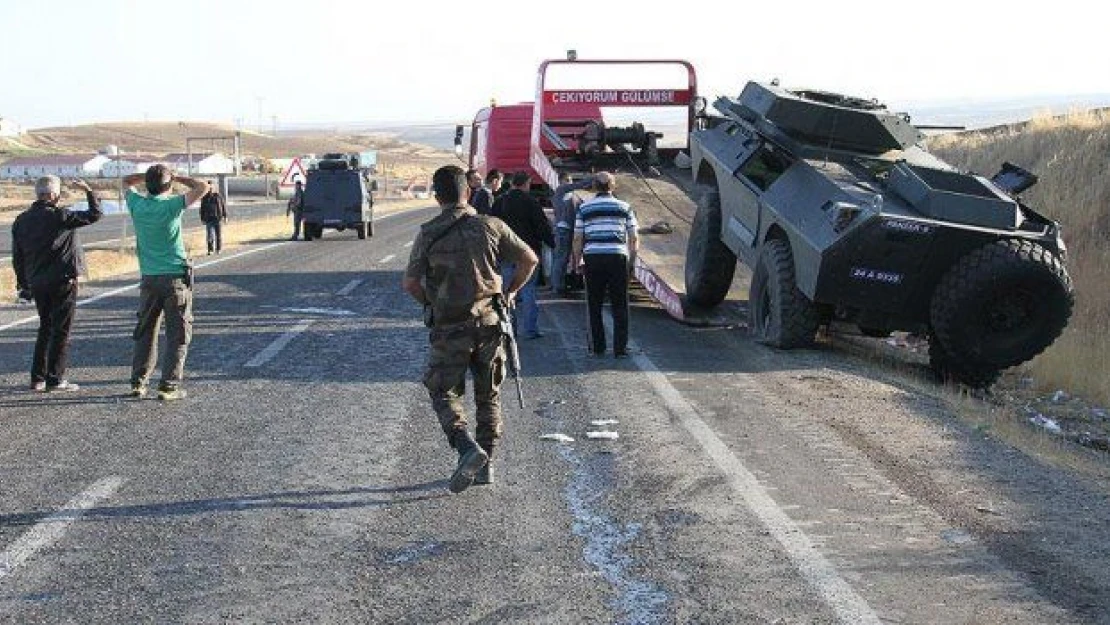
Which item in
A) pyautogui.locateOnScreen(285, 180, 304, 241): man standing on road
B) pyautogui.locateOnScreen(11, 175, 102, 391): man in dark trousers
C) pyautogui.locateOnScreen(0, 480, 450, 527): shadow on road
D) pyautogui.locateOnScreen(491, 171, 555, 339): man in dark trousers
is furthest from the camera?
pyautogui.locateOnScreen(285, 180, 304, 241): man standing on road

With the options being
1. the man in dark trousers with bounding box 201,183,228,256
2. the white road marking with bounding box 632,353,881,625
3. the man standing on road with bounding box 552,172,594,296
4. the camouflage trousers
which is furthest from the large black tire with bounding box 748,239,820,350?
the man in dark trousers with bounding box 201,183,228,256

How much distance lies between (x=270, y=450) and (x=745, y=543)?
3.40 meters

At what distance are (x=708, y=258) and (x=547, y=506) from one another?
934 centimetres

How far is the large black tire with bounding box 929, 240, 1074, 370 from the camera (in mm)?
12125

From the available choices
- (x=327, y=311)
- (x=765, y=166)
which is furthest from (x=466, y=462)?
(x=327, y=311)

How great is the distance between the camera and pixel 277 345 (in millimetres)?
13727

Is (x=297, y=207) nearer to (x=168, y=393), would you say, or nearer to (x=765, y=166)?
(x=765, y=166)

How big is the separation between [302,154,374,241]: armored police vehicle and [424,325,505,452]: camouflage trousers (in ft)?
99.1

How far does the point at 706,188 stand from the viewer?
56.5 ft

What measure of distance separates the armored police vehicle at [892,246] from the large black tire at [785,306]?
0.5 inches

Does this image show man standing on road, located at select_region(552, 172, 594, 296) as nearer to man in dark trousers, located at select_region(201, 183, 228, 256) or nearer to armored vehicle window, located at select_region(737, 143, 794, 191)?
armored vehicle window, located at select_region(737, 143, 794, 191)

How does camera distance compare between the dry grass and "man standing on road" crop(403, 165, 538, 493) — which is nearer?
"man standing on road" crop(403, 165, 538, 493)

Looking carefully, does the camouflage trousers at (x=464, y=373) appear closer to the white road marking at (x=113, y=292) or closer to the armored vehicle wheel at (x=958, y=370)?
the armored vehicle wheel at (x=958, y=370)

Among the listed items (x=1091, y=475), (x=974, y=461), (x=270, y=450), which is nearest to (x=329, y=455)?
(x=270, y=450)
